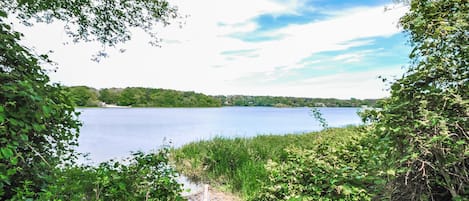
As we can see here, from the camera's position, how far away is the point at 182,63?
10.5m

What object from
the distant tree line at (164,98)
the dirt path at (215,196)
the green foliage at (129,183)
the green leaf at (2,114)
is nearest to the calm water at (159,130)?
the green foliage at (129,183)

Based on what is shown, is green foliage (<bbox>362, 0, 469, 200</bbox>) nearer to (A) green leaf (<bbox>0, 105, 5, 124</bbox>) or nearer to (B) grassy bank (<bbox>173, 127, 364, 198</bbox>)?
(A) green leaf (<bbox>0, 105, 5, 124</bbox>)

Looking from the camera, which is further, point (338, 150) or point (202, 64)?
point (202, 64)

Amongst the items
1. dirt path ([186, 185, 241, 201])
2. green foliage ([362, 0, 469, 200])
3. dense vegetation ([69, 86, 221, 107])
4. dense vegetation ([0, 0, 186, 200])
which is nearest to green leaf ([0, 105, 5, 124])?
dense vegetation ([0, 0, 186, 200])

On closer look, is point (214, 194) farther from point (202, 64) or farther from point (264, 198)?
point (202, 64)

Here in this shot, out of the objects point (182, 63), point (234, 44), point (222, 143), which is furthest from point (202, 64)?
point (222, 143)

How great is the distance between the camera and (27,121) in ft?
5.33

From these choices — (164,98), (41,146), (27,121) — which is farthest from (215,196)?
(164,98)

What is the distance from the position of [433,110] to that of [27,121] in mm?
2524

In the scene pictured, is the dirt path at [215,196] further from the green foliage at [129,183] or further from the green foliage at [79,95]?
the green foliage at [79,95]

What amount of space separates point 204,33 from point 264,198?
5.82 meters

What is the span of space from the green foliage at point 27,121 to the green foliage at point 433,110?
2.22 m

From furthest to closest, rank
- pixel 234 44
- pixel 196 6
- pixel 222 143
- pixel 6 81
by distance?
pixel 234 44
pixel 222 143
pixel 196 6
pixel 6 81

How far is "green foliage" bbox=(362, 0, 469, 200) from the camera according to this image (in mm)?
2053
